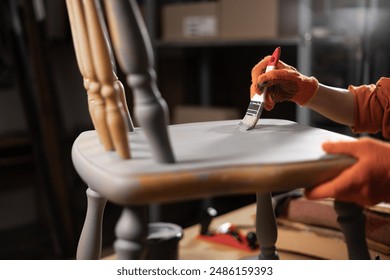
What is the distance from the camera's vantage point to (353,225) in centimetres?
67

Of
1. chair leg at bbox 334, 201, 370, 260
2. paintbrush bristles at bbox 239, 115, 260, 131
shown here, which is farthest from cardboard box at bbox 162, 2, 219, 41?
chair leg at bbox 334, 201, 370, 260

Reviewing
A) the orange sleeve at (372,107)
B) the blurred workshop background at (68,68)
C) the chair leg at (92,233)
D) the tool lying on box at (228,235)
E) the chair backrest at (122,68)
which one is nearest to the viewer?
the chair backrest at (122,68)

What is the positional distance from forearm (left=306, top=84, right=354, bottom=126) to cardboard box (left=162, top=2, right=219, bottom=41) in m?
1.22

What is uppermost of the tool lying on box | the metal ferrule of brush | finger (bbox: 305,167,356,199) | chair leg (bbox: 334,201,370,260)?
the metal ferrule of brush

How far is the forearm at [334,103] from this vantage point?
36.9 inches

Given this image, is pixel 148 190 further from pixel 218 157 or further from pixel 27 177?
pixel 27 177

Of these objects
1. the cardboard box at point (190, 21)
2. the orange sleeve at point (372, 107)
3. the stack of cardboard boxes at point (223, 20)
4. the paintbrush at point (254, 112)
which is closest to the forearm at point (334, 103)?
the orange sleeve at point (372, 107)

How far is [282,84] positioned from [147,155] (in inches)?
12.1

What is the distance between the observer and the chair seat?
589 mm

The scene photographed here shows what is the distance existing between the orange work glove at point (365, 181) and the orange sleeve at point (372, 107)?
33cm

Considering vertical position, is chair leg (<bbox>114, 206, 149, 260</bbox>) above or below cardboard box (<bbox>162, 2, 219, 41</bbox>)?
below

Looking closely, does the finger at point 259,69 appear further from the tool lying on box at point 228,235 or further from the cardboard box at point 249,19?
the cardboard box at point 249,19

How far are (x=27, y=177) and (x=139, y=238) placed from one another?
1599mm

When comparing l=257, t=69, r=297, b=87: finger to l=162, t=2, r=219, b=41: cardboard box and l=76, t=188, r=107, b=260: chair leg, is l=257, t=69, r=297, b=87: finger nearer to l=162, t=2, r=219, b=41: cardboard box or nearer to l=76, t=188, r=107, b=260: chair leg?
l=76, t=188, r=107, b=260: chair leg
